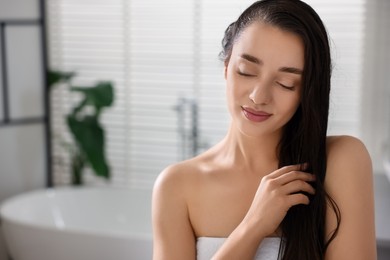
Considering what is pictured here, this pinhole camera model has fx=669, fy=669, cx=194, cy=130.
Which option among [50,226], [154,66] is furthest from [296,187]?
[154,66]

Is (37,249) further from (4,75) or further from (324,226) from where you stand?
(324,226)

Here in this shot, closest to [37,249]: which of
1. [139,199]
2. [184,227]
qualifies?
[139,199]

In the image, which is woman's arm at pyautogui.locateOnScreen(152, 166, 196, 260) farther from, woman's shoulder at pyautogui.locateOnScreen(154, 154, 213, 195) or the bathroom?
the bathroom

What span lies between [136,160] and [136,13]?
0.82m

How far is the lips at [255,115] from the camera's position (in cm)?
120

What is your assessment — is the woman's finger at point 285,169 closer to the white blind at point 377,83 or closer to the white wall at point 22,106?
the white blind at point 377,83

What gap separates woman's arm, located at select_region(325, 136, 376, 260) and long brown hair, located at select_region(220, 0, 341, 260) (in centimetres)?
1

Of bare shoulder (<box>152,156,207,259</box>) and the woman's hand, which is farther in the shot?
bare shoulder (<box>152,156,207,259</box>)

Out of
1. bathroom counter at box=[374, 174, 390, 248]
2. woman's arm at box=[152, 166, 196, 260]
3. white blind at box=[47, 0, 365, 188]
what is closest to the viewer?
woman's arm at box=[152, 166, 196, 260]

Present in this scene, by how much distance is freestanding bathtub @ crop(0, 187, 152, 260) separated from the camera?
9.63 feet

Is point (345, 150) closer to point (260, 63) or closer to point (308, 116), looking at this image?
point (308, 116)

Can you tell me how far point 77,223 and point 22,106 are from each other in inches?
28.9

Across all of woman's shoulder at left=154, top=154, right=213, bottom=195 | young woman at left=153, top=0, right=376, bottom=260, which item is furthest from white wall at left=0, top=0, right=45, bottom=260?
young woman at left=153, top=0, right=376, bottom=260

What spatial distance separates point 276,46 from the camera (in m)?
1.17
